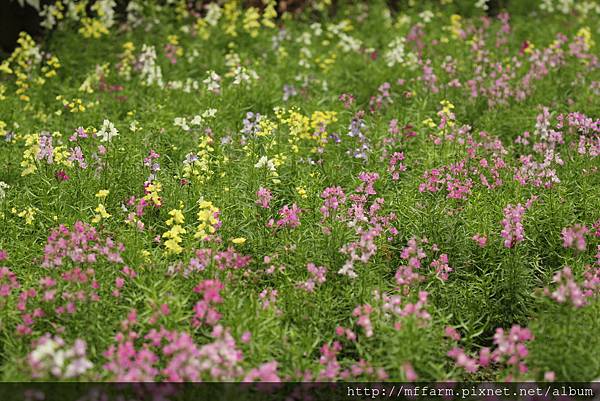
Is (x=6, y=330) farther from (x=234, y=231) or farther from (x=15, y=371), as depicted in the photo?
(x=234, y=231)

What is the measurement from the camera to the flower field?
4.01 meters

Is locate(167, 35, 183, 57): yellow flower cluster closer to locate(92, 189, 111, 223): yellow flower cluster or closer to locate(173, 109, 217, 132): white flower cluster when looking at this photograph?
locate(173, 109, 217, 132): white flower cluster

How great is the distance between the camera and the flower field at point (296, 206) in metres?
4.01

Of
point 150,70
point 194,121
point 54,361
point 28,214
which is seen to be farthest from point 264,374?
point 150,70

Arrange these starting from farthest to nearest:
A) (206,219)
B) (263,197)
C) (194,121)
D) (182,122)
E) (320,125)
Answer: (320,125) → (182,122) → (194,121) → (263,197) → (206,219)

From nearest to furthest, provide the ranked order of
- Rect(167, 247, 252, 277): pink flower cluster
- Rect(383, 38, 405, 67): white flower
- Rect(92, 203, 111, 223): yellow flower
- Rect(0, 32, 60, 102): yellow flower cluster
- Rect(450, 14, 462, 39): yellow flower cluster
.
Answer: Rect(167, 247, 252, 277): pink flower cluster → Rect(92, 203, 111, 223): yellow flower → Rect(0, 32, 60, 102): yellow flower cluster → Rect(383, 38, 405, 67): white flower → Rect(450, 14, 462, 39): yellow flower cluster

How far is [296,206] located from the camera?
4.96m

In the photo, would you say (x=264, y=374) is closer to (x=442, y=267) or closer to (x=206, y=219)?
(x=206, y=219)

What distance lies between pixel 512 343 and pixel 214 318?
153cm

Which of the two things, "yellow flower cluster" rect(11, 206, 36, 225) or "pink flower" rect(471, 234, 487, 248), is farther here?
"yellow flower cluster" rect(11, 206, 36, 225)

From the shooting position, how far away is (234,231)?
5102mm

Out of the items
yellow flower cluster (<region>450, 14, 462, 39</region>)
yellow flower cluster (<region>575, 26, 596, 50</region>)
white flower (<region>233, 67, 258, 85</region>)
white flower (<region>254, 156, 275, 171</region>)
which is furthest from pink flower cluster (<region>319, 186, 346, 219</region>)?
yellow flower cluster (<region>575, 26, 596, 50</region>)

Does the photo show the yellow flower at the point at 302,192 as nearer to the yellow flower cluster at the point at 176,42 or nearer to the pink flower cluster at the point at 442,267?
the pink flower cluster at the point at 442,267

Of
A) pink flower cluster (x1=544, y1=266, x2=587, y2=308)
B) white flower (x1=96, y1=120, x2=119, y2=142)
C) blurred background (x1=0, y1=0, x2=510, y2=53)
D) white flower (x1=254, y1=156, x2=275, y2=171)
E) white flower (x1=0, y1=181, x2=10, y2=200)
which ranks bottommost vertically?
blurred background (x1=0, y1=0, x2=510, y2=53)
